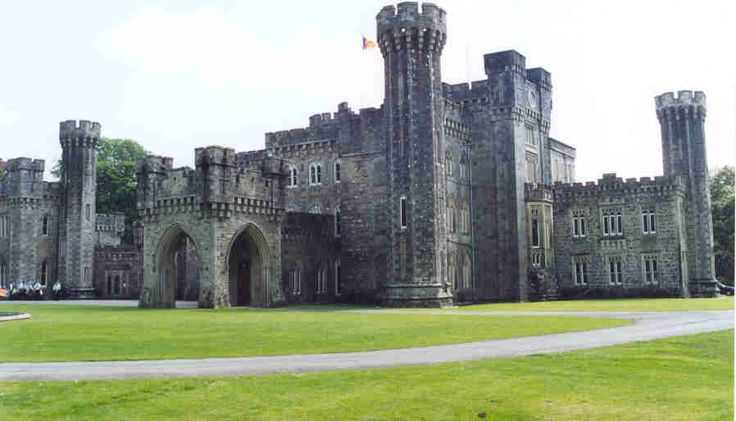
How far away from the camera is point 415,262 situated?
160 feet

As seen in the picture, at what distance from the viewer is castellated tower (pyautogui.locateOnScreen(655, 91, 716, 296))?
65.7 metres

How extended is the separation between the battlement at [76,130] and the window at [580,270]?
44447mm

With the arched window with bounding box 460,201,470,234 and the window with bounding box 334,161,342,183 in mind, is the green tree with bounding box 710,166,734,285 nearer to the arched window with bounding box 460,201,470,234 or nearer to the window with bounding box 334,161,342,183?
the arched window with bounding box 460,201,470,234

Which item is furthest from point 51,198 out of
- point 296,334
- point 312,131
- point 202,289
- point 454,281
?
point 296,334

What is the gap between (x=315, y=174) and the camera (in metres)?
61.8

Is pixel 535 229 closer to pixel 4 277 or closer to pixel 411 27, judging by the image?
pixel 411 27

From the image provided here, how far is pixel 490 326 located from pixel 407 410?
15757 mm

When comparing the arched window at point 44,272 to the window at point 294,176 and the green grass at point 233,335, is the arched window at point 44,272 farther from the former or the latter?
the green grass at point 233,335

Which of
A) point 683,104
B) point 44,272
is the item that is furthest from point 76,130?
point 683,104

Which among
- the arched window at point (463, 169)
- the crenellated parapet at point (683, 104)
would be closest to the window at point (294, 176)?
the arched window at point (463, 169)

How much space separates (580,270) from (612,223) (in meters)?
4.59

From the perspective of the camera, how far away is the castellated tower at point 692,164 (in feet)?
216

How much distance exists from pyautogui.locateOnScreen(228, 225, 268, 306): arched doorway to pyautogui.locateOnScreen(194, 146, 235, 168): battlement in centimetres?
455

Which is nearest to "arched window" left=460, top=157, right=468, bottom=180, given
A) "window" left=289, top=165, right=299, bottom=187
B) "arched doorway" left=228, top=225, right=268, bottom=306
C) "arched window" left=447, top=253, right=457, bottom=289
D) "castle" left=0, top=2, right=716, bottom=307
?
"castle" left=0, top=2, right=716, bottom=307
